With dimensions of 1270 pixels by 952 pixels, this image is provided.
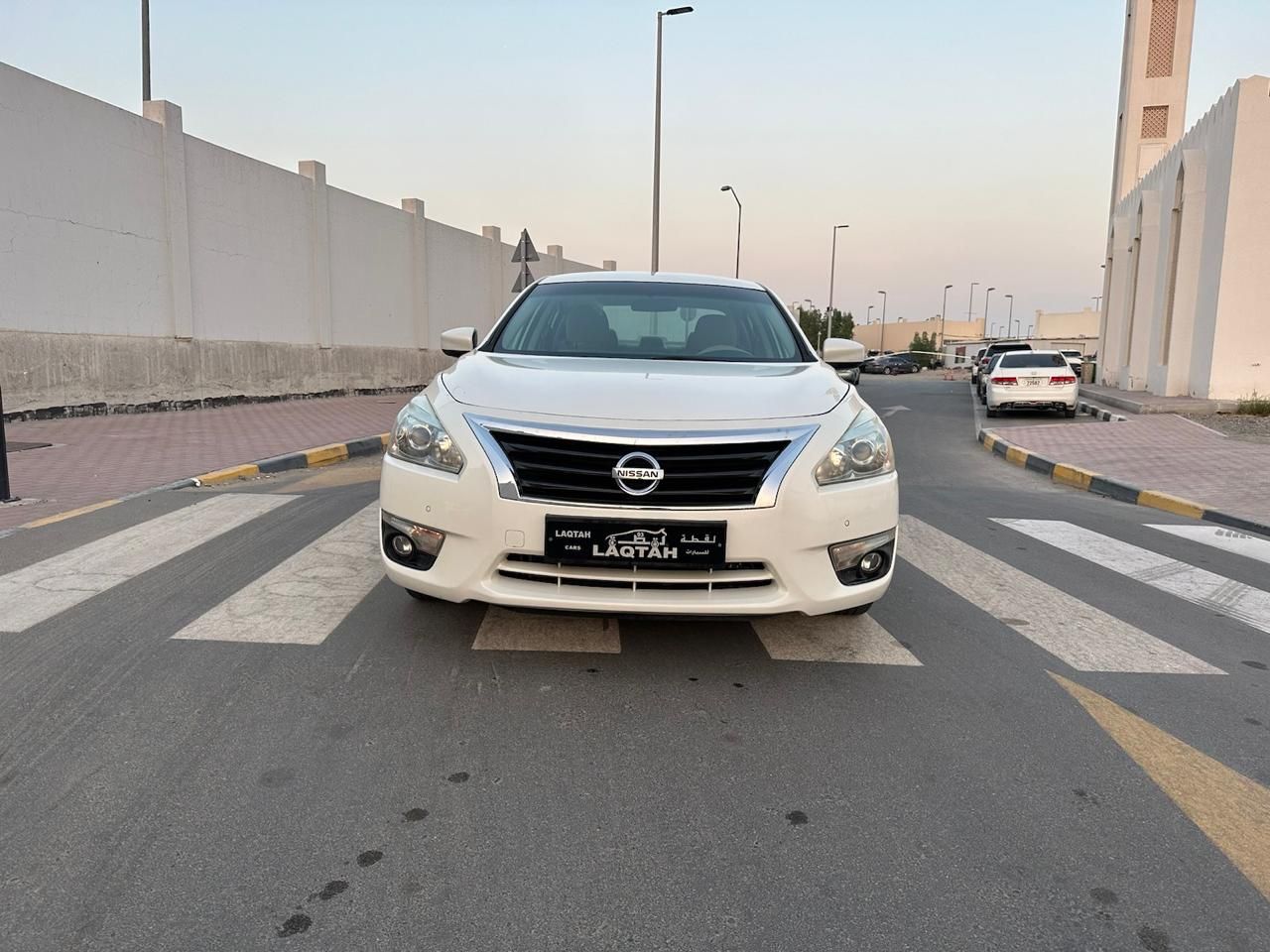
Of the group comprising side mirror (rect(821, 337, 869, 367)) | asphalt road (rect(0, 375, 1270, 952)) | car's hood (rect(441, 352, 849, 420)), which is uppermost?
side mirror (rect(821, 337, 869, 367))

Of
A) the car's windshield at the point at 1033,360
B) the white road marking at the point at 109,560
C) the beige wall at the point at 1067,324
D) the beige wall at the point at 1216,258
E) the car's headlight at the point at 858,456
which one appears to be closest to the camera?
the car's headlight at the point at 858,456

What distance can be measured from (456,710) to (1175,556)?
524cm

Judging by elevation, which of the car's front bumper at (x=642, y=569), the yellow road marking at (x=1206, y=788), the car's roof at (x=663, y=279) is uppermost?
the car's roof at (x=663, y=279)

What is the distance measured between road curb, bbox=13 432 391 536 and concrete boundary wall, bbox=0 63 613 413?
8.67 feet

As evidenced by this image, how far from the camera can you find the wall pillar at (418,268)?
23.8 metres

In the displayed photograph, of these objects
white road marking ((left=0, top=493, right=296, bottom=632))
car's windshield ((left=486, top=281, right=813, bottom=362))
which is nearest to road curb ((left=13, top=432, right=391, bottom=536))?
white road marking ((left=0, top=493, right=296, bottom=632))

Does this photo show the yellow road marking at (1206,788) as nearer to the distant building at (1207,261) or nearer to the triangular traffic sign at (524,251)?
the triangular traffic sign at (524,251)

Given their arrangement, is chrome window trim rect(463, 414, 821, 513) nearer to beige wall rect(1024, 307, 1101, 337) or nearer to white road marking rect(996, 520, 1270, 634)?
white road marking rect(996, 520, 1270, 634)

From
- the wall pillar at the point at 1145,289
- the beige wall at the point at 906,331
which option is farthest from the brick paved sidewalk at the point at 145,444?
the beige wall at the point at 906,331

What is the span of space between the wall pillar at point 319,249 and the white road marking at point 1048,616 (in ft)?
54.3

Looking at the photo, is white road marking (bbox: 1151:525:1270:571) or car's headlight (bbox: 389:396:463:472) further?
white road marking (bbox: 1151:525:1270:571)

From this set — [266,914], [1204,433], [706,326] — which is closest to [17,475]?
[706,326]

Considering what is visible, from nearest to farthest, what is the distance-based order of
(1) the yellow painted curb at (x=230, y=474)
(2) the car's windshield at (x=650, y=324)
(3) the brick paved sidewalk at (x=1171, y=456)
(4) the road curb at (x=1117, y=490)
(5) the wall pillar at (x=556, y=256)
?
(2) the car's windshield at (x=650, y=324) < (4) the road curb at (x=1117, y=490) < (1) the yellow painted curb at (x=230, y=474) < (3) the brick paved sidewalk at (x=1171, y=456) < (5) the wall pillar at (x=556, y=256)

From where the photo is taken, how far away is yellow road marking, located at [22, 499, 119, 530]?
604 cm
